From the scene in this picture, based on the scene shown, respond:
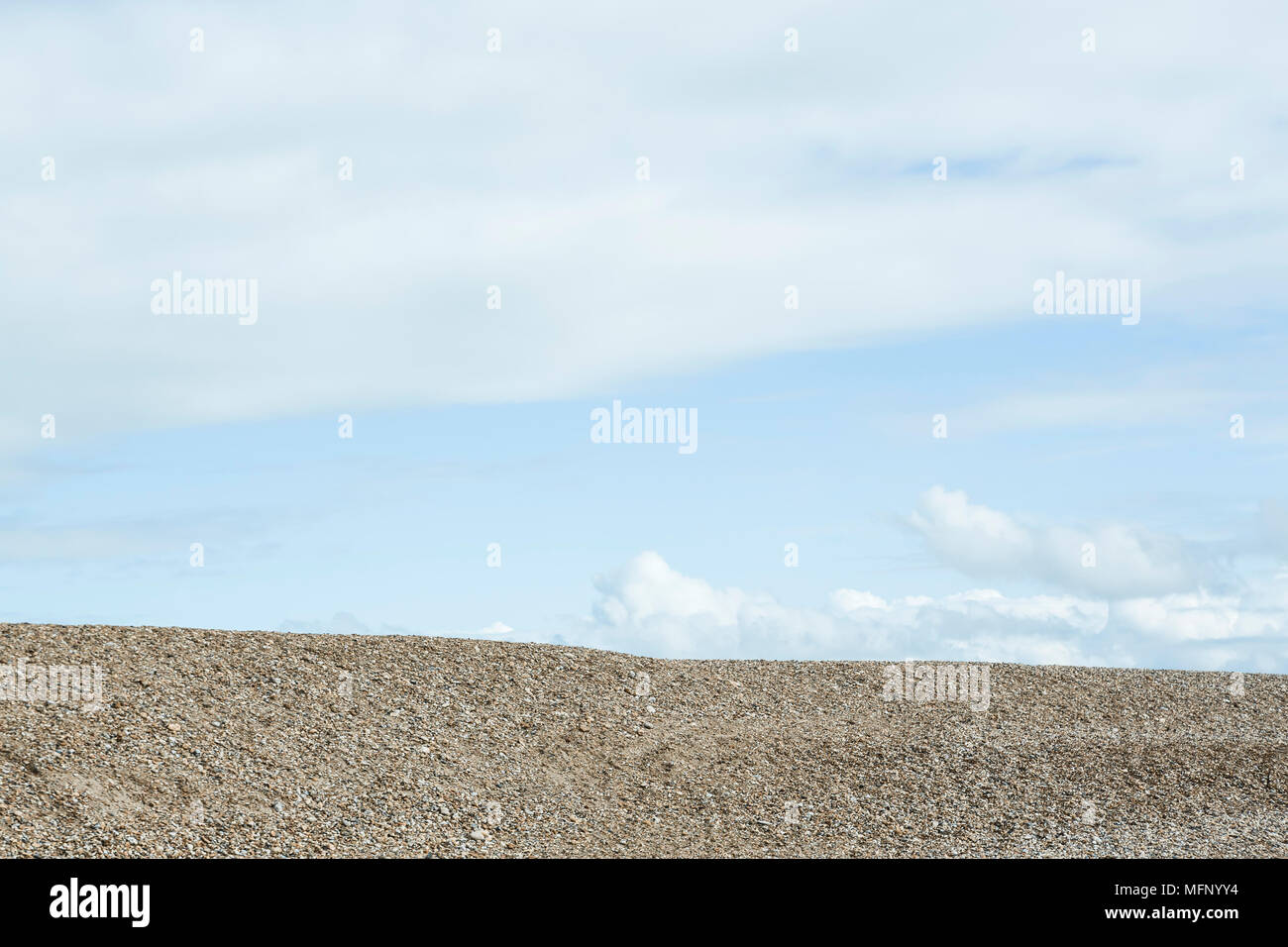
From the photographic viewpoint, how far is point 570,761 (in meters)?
15.1

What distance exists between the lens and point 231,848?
1163cm

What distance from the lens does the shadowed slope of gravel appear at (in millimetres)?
12539

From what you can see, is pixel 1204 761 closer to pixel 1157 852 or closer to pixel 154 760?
pixel 1157 852

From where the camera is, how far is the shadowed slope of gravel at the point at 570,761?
41.1 feet

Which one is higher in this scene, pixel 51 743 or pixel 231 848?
pixel 51 743
